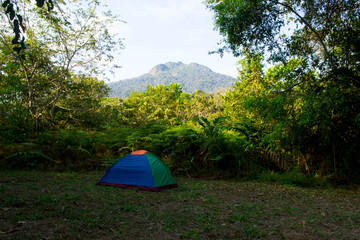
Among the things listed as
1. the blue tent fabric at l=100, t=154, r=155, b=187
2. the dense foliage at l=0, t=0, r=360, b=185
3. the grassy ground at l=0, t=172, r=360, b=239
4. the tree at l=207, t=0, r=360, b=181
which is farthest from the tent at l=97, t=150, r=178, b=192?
the tree at l=207, t=0, r=360, b=181

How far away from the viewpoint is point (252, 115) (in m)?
10.9

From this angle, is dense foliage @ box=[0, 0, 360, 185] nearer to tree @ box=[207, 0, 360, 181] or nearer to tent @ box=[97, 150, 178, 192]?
tree @ box=[207, 0, 360, 181]

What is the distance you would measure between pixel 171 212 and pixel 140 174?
2.22 metres

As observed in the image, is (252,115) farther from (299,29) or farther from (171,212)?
(171,212)

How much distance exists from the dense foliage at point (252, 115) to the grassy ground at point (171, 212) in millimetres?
1721

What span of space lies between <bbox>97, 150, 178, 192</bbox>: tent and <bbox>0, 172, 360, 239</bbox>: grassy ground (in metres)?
0.33

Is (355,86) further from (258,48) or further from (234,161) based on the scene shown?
(234,161)

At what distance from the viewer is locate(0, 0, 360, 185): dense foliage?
7.06 m

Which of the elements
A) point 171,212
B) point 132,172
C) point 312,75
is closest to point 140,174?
point 132,172

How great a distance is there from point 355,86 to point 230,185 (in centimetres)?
457

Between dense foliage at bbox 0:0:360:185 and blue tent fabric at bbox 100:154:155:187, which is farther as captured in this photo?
dense foliage at bbox 0:0:360:185

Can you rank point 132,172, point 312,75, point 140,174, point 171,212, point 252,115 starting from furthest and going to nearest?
point 252,115 < point 312,75 < point 132,172 < point 140,174 < point 171,212

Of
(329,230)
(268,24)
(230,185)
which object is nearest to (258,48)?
(268,24)

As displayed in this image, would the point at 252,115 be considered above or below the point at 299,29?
below
